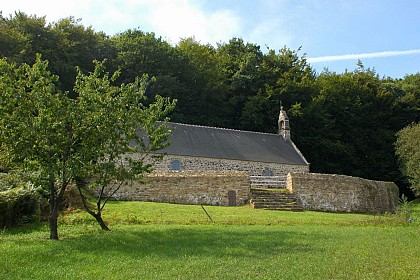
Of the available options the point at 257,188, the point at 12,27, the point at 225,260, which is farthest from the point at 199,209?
the point at 12,27

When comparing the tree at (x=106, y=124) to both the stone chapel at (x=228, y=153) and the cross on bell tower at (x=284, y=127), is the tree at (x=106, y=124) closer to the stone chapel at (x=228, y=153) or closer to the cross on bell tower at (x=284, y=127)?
the stone chapel at (x=228, y=153)

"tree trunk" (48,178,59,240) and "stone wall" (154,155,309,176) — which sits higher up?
"stone wall" (154,155,309,176)

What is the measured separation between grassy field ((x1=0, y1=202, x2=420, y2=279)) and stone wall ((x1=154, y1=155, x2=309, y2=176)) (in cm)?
1231

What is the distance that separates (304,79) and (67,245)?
38729 millimetres

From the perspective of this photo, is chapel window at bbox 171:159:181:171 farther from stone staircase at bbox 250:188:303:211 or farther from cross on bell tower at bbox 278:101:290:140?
cross on bell tower at bbox 278:101:290:140

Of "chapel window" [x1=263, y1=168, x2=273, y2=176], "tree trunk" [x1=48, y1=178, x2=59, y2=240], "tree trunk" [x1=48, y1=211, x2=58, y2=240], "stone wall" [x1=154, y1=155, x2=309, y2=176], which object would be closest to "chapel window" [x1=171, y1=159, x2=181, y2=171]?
"stone wall" [x1=154, y1=155, x2=309, y2=176]

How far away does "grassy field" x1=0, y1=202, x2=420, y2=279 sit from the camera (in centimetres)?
883

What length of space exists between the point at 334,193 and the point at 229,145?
32.3 ft

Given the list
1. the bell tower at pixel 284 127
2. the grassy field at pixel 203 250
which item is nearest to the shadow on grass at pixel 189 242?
the grassy field at pixel 203 250

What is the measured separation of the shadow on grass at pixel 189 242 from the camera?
10.8 m

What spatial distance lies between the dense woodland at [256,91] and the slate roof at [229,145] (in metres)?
6.58

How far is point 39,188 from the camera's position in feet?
54.7

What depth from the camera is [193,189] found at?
936 inches

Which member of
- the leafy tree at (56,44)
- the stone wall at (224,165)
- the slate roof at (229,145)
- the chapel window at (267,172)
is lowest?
the chapel window at (267,172)
